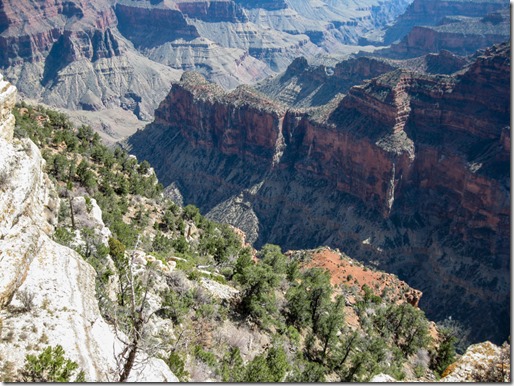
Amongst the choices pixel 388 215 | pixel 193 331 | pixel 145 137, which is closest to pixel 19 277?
pixel 193 331

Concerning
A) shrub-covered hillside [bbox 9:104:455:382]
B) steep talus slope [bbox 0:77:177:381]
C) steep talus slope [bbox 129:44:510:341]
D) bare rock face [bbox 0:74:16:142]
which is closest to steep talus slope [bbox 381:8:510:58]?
steep talus slope [bbox 129:44:510:341]

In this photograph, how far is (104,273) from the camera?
2917 centimetres

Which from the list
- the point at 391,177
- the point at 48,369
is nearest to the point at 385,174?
the point at 391,177

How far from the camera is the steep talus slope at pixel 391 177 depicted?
247 ft

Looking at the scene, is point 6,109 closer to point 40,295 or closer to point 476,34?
point 40,295

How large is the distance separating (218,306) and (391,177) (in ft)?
198

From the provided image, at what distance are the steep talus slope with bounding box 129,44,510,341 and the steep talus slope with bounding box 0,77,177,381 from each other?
61.0 metres

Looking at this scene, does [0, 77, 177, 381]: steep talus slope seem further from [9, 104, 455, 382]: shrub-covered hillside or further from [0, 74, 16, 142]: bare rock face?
[9, 104, 455, 382]: shrub-covered hillside

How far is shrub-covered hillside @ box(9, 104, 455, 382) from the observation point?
85.0 feet

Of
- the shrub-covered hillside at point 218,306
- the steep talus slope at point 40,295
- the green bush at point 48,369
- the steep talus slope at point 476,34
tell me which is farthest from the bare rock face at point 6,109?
the steep talus slope at point 476,34

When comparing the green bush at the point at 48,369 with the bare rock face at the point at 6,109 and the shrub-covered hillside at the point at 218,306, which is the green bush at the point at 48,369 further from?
the bare rock face at the point at 6,109

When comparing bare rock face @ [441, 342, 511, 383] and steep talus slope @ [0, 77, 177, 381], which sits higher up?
bare rock face @ [441, 342, 511, 383]

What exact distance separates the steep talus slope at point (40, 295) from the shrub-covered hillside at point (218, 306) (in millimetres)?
1162

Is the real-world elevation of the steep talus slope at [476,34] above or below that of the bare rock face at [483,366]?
above
